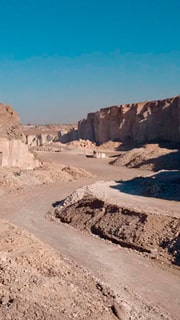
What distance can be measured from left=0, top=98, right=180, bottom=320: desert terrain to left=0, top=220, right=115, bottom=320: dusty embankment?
0.02 metres

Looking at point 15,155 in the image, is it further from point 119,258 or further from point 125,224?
point 119,258

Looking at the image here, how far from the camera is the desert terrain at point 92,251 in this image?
888cm

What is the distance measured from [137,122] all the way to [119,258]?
42716 millimetres

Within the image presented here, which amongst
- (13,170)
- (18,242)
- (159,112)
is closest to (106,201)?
(18,242)

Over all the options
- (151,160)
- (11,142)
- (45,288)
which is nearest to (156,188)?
(45,288)

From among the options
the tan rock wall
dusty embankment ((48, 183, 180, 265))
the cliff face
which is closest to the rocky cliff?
the tan rock wall

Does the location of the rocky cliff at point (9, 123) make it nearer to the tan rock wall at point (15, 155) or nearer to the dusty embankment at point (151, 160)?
the tan rock wall at point (15, 155)

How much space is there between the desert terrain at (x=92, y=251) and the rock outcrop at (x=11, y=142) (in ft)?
9.50

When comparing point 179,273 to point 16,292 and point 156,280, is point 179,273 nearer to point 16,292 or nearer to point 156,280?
point 156,280

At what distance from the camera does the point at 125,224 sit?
560 inches

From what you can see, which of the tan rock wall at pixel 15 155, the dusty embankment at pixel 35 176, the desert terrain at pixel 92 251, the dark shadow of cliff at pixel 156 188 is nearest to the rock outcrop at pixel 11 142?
the tan rock wall at pixel 15 155

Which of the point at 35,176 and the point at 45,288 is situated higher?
the point at 35,176

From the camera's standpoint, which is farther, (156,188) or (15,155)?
(15,155)

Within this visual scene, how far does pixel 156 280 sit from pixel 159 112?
4046 centimetres
